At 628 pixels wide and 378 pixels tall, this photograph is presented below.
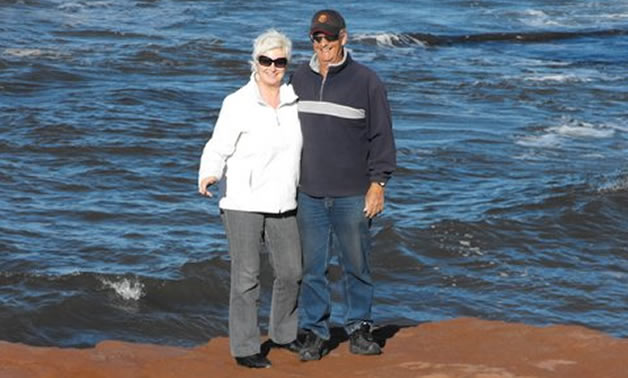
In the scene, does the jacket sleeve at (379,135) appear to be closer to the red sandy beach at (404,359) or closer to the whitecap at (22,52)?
the red sandy beach at (404,359)

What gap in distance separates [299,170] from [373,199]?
0.39 meters

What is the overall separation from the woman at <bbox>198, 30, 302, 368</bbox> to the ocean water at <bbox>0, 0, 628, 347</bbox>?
7.28 feet

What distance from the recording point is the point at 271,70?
21.5ft

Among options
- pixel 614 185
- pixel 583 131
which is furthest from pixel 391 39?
pixel 614 185

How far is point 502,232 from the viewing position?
12078mm

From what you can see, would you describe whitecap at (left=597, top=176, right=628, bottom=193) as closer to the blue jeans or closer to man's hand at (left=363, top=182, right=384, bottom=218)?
the blue jeans

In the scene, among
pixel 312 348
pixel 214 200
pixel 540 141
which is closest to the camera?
pixel 312 348

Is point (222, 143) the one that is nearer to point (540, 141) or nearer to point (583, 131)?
point (540, 141)

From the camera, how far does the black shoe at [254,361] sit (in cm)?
695

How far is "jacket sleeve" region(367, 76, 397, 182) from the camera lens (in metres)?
6.75

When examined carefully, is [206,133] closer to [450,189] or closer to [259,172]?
[450,189]

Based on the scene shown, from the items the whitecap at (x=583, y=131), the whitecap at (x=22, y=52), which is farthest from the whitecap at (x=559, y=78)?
the whitecap at (x=22, y=52)

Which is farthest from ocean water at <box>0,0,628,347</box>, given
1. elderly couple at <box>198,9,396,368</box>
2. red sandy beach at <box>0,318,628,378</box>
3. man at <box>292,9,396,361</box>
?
man at <box>292,9,396,361</box>

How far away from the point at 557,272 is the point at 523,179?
3.55m
